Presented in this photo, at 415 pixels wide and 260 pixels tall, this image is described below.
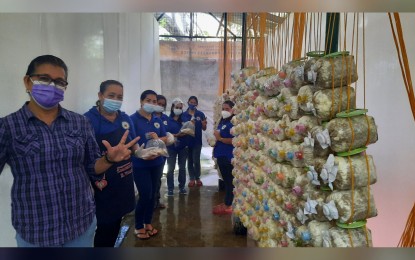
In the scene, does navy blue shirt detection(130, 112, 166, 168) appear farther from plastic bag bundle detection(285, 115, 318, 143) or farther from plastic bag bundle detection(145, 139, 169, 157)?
plastic bag bundle detection(285, 115, 318, 143)

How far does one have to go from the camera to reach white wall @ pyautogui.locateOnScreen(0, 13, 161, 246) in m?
1.01

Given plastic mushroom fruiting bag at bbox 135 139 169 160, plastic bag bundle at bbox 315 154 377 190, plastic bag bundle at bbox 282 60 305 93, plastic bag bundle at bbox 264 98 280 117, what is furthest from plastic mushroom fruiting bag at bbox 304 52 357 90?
plastic mushroom fruiting bag at bbox 135 139 169 160

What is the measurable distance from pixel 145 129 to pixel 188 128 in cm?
Answer: 139

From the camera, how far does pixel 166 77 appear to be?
3.91m

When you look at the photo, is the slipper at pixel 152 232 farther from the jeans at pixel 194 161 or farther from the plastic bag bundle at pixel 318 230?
the plastic bag bundle at pixel 318 230

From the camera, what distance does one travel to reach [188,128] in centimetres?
348

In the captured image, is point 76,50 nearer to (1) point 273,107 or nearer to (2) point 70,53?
(2) point 70,53

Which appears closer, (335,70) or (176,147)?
(335,70)

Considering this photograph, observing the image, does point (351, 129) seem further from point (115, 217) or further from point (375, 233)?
point (115, 217)

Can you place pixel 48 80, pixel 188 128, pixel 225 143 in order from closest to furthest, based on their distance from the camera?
pixel 48 80, pixel 225 143, pixel 188 128

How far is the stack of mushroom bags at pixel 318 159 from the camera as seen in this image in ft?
3.14

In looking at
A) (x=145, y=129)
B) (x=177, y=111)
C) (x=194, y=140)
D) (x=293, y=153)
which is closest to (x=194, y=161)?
→ (x=194, y=140)

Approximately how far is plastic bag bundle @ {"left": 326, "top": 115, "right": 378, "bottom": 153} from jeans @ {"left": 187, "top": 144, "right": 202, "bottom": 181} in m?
3.08

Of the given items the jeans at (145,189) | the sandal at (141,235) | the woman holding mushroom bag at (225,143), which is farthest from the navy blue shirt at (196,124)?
the sandal at (141,235)
